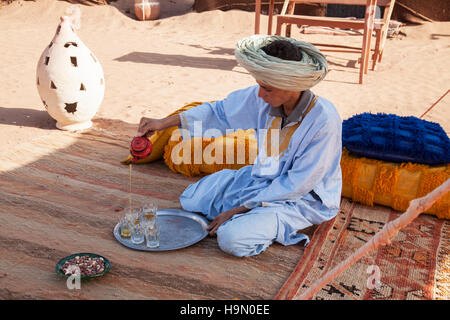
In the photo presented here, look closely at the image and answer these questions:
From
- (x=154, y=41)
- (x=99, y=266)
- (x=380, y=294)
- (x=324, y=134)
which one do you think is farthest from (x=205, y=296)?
(x=154, y=41)

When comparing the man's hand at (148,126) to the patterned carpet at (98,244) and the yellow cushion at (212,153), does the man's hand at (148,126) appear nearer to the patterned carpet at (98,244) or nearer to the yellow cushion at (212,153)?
the patterned carpet at (98,244)

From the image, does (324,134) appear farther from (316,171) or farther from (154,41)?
(154,41)

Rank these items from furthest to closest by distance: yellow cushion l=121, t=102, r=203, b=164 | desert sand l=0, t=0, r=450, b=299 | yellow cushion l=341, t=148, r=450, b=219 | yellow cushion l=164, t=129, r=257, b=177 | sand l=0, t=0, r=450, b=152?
sand l=0, t=0, r=450, b=152 → yellow cushion l=121, t=102, r=203, b=164 → yellow cushion l=164, t=129, r=257, b=177 → yellow cushion l=341, t=148, r=450, b=219 → desert sand l=0, t=0, r=450, b=299

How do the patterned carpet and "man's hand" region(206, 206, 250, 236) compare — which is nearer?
the patterned carpet

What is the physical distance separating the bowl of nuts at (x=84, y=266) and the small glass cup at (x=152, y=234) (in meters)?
0.29

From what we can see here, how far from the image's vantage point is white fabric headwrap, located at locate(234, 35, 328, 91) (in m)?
2.42

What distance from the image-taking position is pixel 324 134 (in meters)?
2.62

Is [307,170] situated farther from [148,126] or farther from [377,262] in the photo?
[148,126]

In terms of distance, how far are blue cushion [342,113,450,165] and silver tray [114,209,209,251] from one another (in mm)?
1293

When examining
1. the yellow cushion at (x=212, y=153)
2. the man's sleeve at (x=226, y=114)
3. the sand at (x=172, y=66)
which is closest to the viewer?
the man's sleeve at (x=226, y=114)

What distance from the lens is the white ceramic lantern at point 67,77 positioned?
176 inches

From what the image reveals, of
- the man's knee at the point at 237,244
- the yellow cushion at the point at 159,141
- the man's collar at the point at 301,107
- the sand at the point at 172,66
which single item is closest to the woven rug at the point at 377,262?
the man's knee at the point at 237,244

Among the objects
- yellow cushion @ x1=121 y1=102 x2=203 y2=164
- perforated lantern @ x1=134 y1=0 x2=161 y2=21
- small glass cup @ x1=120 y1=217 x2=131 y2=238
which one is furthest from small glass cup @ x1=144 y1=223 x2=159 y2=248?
perforated lantern @ x1=134 y1=0 x2=161 y2=21

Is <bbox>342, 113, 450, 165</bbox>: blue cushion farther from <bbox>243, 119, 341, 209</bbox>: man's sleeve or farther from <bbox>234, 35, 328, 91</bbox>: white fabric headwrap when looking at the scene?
<bbox>234, 35, 328, 91</bbox>: white fabric headwrap
